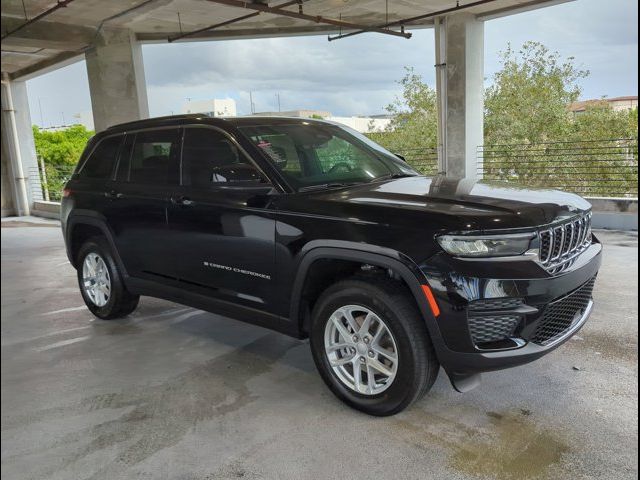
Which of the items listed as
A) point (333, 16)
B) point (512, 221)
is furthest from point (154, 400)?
point (333, 16)

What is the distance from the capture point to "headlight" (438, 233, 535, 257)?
2.48 metres

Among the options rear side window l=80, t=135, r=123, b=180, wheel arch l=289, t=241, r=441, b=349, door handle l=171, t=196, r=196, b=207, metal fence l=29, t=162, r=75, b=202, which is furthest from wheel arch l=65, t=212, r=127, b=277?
metal fence l=29, t=162, r=75, b=202

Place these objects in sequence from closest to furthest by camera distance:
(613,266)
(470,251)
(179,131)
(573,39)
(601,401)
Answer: (470,251)
(601,401)
(179,131)
(613,266)
(573,39)

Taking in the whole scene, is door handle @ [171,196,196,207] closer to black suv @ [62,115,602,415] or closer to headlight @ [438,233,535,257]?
black suv @ [62,115,602,415]

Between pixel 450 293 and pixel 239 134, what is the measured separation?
5.97 feet

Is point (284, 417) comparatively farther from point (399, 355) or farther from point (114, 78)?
point (114, 78)

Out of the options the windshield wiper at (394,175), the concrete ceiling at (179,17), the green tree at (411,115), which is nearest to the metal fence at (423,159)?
the concrete ceiling at (179,17)

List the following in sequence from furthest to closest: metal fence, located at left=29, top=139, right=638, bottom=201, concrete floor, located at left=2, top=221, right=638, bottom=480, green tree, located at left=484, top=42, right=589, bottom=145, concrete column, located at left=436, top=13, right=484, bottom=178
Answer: green tree, located at left=484, top=42, right=589, bottom=145, concrete column, located at left=436, top=13, right=484, bottom=178, metal fence, located at left=29, top=139, right=638, bottom=201, concrete floor, located at left=2, top=221, right=638, bottom=480

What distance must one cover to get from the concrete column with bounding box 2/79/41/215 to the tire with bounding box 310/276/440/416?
14755 millimetres

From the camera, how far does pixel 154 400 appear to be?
318cm

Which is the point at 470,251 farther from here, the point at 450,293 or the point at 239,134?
the point at 239,134

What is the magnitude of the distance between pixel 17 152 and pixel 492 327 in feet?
53.5

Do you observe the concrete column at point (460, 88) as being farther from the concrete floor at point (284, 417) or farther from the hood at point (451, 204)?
the hood at point (451, 204)

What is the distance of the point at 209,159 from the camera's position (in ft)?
12.1
